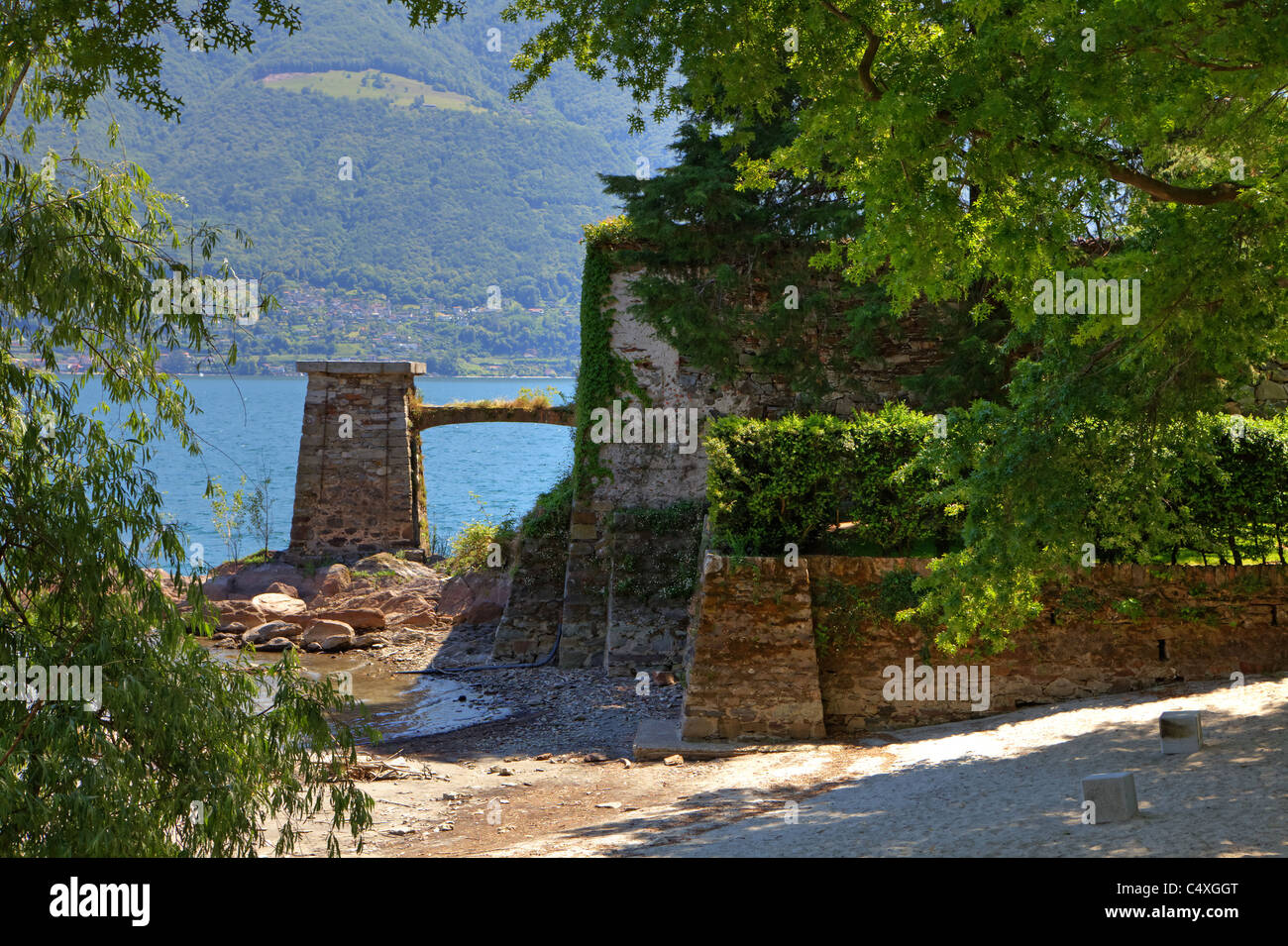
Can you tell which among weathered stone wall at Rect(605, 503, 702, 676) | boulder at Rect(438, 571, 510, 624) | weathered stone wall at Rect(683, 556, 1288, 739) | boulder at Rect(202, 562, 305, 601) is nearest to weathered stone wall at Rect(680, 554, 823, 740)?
weathered stone wall at Rect(683, 556, 1288, 739)

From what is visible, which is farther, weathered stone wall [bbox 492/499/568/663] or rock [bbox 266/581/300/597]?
rock [bbox 266/581/300/597]

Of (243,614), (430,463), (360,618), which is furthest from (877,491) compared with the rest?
(430,463)

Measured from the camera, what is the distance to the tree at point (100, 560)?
5000 mm

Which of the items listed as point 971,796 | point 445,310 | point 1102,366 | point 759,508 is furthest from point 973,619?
point 445,310

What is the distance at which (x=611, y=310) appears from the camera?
55.2 feet

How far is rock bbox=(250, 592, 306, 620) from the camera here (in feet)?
63.6

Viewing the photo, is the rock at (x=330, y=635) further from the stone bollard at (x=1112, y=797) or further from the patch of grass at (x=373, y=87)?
the patch of grass at (x=373, y=87)

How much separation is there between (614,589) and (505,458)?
5953 cm

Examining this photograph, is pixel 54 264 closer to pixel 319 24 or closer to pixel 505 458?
pixel 505 458

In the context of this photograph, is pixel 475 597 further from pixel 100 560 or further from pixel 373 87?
pixel 373 87

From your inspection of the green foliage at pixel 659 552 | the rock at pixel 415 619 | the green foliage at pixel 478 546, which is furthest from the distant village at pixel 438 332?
the green foliage at pixel 659 552

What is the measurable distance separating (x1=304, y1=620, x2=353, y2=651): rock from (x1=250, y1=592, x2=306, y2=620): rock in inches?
51.8

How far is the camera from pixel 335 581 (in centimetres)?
2103

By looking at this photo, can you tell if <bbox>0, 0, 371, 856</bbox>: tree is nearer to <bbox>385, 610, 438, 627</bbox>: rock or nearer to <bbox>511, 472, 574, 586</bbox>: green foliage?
<bbox>511, 472, 574, 586</bbox>: green foliage
